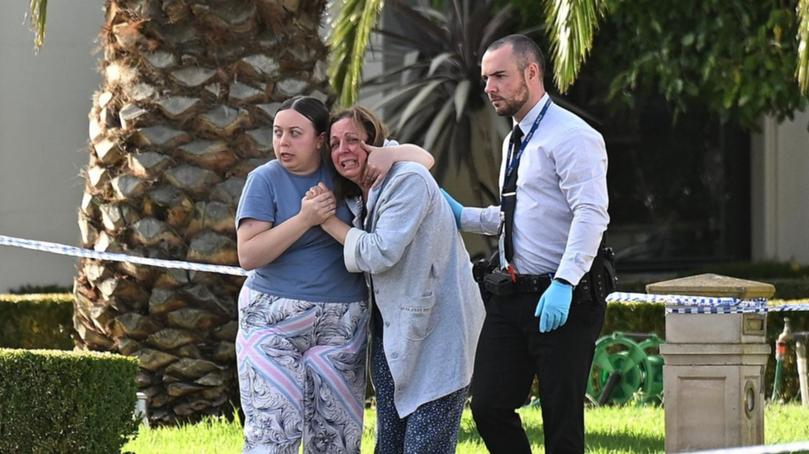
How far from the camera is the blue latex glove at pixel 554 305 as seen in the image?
4430 mm

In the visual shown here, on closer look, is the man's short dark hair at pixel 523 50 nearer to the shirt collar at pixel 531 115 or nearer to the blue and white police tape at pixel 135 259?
the shirt collar at pixel 531 115

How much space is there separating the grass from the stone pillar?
0.36 metres

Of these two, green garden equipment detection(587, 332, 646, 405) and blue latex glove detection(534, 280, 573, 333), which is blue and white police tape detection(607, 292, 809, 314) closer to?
blue latex glove detection(534, 280, 573, 333)

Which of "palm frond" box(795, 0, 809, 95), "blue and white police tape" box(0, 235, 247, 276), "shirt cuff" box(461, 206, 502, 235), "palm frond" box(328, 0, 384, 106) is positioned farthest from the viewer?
"palm frond" box(328, 0, 384, 106)

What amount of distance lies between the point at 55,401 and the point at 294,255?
1176mm

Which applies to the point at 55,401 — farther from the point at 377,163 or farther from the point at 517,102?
the point at 517,102

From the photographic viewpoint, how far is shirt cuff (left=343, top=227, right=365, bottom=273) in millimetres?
4488

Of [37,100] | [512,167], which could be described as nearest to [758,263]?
[37,100]

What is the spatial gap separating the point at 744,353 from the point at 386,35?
22.5 ft

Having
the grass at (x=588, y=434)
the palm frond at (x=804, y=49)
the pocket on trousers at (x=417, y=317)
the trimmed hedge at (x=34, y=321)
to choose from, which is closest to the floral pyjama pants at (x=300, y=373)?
the pocket on trousers at (x=417, y=317)

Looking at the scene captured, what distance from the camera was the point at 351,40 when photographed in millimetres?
8438

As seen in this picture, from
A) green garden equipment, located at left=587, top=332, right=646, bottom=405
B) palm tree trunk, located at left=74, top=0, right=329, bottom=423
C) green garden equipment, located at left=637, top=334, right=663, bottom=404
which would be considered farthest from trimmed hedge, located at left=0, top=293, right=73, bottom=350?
green garden equipment, located at left=637, top=334, right=663, bottom=404

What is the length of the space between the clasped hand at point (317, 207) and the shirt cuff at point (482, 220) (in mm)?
622

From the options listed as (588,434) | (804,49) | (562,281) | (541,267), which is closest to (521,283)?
(541,267)
